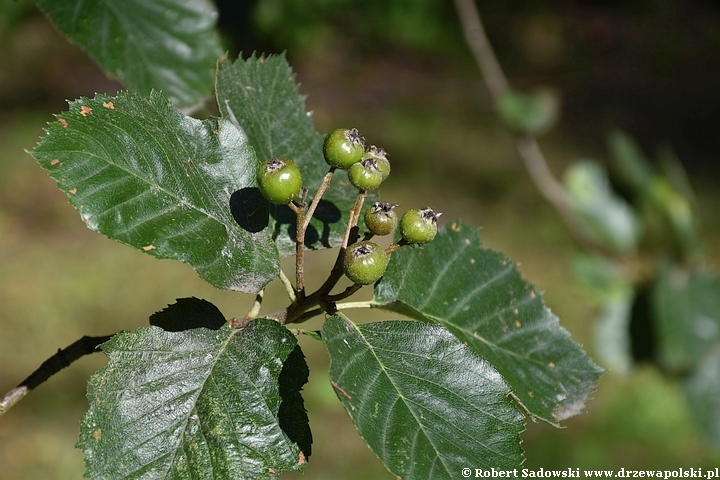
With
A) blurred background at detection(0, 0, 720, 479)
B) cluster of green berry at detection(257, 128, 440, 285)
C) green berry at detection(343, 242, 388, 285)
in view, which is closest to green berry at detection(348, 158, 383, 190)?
cluster of green berry at detection(257, 128, 440, 285)

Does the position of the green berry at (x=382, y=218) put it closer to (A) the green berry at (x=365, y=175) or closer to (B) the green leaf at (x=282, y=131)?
(A) the green berry at (x=365, y=175)

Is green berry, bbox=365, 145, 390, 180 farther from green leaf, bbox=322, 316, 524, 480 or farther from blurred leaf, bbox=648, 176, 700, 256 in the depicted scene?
blurred leaf, bbox=648, 176, 700, 256

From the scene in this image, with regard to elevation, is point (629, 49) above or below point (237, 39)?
above

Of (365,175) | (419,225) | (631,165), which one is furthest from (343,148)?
(631,165)

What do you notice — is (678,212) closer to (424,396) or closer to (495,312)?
(495,312)

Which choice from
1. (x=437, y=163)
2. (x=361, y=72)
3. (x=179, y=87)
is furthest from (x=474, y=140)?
(x=179, y=87)

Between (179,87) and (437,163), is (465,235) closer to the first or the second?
(179,87)
